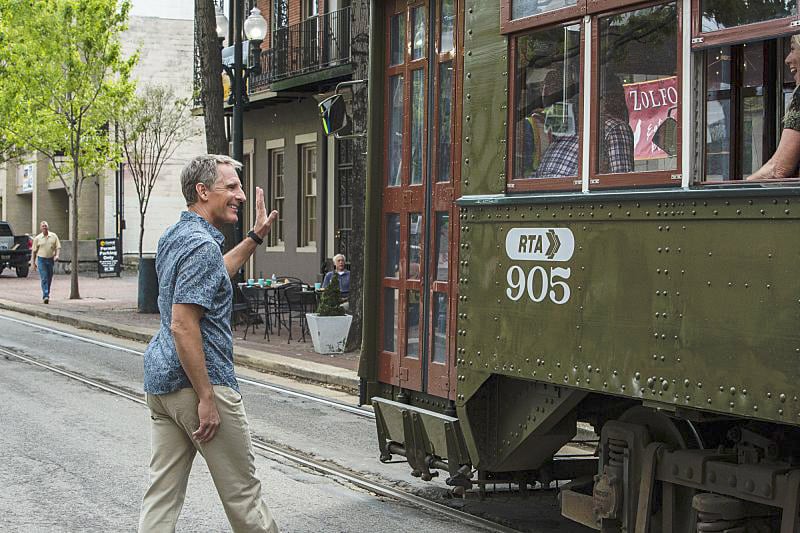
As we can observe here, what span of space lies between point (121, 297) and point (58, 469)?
72.5ft

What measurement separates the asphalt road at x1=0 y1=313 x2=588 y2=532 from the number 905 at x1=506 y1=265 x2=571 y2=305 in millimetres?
1649

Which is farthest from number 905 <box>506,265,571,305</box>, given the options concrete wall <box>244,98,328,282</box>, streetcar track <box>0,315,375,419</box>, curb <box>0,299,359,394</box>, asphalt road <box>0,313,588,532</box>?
concrete wall <box>244,98,328,282</box>

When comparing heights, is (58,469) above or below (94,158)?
below

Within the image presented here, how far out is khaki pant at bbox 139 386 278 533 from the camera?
4.86 m

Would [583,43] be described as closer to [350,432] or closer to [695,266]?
[695,266]

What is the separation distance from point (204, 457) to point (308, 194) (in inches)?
846

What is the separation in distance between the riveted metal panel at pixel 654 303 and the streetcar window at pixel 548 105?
22 cm

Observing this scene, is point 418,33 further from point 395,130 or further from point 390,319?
point 390,319

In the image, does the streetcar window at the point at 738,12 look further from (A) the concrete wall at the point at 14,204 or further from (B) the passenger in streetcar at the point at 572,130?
(A) the concrete wall at the point at 14,204

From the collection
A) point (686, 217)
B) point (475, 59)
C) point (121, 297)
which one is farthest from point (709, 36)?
point (121, 297)

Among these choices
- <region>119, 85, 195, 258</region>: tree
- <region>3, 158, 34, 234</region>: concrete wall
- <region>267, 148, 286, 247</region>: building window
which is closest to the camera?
<region>267, 148, 286, 247</region>: building window

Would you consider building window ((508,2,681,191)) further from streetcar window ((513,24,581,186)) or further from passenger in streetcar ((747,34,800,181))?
passenger in streetcar ((747,34,800,181))

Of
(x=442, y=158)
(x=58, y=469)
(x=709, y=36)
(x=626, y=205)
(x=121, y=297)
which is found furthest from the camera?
(x=121, y=297)

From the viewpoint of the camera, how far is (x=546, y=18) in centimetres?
602
